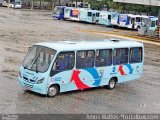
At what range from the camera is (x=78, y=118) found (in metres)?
14.6

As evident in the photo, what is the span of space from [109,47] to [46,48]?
3.42 metres

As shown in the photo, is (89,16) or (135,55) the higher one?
(89,16)

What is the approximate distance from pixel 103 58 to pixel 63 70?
2.61 m

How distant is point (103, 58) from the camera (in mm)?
19469

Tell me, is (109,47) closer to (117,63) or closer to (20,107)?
(117,63)

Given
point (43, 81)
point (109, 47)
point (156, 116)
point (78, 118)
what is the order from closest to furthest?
point (78, 118), point (156, 116), point (43, 81), point (109, 47)

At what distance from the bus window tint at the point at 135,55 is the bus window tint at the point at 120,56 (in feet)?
1.21

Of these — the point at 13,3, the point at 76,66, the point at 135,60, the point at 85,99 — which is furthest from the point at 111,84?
the point at 13,3

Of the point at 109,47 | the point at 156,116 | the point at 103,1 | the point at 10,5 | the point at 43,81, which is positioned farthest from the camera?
the point at 10,5

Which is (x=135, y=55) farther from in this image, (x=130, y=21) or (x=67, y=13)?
(x=67, y=13)

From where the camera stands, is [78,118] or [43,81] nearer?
[78,118]

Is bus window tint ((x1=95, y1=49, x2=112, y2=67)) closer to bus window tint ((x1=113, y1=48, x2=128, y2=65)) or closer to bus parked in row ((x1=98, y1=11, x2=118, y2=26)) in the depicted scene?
bus window tint ((x1=113, y1=48, x2=128, y2=65))

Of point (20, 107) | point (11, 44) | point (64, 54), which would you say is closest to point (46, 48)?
point (64, 54)

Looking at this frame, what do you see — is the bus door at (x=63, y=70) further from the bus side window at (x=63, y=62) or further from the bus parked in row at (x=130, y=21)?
the bus parked in row at (x=130, y=21)
